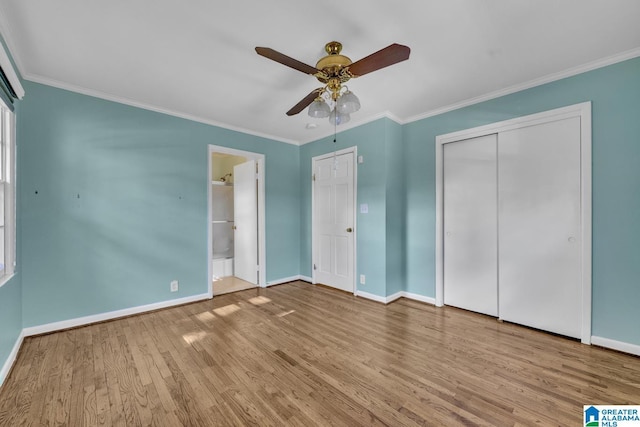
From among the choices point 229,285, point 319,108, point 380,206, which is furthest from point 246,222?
point 319,108

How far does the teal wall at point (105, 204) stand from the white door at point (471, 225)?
10.4ft

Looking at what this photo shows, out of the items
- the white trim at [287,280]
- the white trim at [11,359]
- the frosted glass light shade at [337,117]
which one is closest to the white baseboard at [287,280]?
the white trim at [287,280]

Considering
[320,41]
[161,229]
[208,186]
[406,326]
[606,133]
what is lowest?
[406,326]

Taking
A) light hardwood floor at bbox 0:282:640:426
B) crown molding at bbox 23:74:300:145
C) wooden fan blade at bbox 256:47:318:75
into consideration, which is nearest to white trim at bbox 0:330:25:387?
light hardwood floor at bbox 0:282:640:426

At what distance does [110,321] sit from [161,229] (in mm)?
1110

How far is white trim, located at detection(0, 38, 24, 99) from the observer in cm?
187

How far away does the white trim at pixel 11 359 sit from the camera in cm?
188

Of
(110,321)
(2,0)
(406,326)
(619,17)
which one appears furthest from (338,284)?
(2,0)

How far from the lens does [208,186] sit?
374 centimetres

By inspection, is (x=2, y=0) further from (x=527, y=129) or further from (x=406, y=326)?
(x=527, y=129)

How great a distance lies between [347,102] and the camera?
82.9 inches

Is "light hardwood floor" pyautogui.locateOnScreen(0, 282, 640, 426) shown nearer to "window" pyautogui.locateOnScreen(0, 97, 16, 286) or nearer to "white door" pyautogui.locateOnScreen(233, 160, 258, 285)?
"window" pyautogui.locateOnScreen(0, 97, 16, 286)

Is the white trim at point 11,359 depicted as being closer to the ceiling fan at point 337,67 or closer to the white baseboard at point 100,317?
the white baseboard at point 100,317

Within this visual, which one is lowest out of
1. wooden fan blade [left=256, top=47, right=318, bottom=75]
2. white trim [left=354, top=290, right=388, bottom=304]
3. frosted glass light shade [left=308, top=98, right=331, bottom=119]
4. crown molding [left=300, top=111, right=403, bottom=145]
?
white trim [left=354, top=290, right=388, bottom=304]
